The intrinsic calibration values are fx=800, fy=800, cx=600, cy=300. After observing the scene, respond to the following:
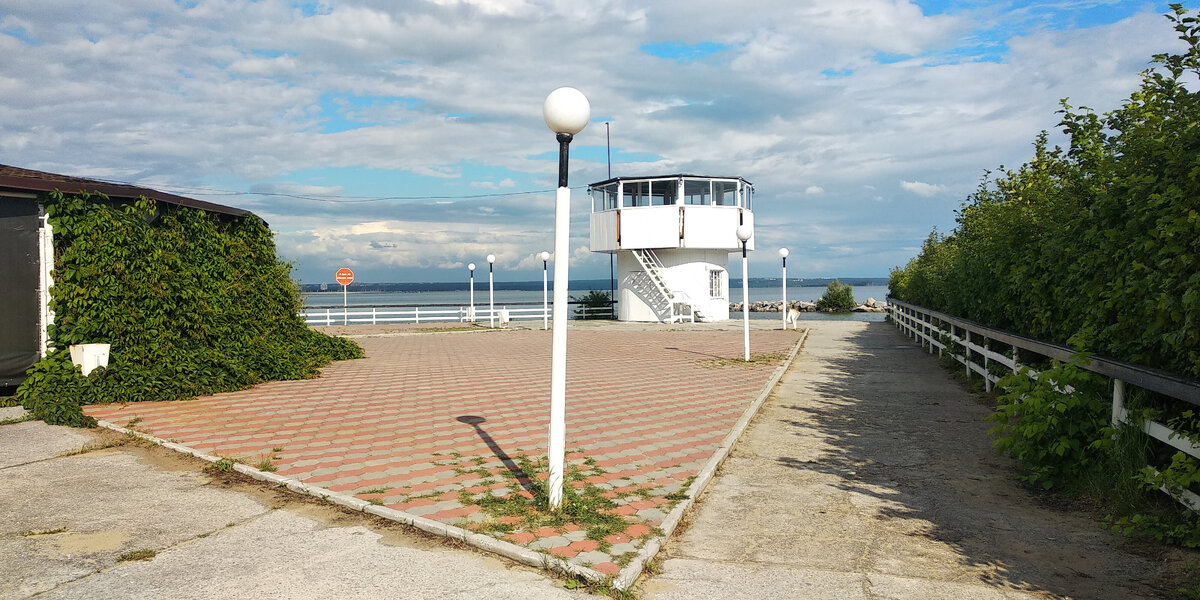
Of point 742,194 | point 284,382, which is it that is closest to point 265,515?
point 284,382

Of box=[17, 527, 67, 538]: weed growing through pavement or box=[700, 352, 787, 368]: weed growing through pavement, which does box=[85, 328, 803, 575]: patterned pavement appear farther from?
box=[17, 527, 67, 538]: weed growing through pavement

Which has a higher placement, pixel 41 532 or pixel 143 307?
pixel 143 307

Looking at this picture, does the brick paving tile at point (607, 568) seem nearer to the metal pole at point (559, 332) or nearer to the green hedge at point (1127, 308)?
the metal pole at point (559, 332)

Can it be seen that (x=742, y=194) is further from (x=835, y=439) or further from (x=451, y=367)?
(x=835, y=439)

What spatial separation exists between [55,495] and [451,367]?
10.3 m

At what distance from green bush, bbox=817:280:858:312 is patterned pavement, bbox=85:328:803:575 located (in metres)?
45.2

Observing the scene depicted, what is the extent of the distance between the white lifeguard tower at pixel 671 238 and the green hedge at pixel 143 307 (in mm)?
23688

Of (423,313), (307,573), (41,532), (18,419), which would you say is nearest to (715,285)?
(423,313)

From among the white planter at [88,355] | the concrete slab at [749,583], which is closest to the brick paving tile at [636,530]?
the concrete slab at [749,583]

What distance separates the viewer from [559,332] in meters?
5.52

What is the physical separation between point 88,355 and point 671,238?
2659cm

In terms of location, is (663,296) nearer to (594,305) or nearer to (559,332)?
(594,305)

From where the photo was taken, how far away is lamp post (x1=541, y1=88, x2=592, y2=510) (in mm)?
5510

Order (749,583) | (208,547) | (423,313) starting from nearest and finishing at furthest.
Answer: (749,583) → (208,547) → (423,313)
